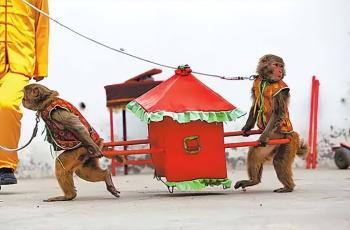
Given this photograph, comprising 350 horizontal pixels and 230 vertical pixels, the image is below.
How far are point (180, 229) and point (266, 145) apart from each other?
5.46 ft

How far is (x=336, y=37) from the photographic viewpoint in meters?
7.45

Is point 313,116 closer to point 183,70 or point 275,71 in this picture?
point 275,71

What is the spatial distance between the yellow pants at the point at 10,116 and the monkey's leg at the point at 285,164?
1.62 meters

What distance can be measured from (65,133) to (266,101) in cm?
117

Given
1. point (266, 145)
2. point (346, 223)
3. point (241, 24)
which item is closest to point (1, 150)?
point (266, 145)

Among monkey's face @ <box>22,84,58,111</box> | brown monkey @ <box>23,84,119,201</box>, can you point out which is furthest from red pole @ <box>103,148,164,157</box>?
monkey's face @ <box>22,84,58,111</box>

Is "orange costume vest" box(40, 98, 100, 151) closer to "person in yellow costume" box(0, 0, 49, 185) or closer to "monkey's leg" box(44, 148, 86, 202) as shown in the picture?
"monkey's leg" box(44, 148, 86, 202)

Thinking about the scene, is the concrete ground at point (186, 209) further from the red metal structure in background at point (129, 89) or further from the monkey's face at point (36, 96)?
the red metal structure in background at point (129, 89)

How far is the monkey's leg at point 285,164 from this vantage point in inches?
184

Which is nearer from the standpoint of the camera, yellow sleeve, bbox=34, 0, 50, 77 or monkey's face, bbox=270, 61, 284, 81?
monkey's face, bbox=270, 61, 284, 81

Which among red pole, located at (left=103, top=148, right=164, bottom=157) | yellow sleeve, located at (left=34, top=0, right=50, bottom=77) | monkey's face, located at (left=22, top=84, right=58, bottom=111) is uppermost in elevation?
yellow sleeve, located at (left=34, top=0, right=50, bottom=77)

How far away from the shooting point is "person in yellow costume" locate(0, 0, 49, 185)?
5043mm

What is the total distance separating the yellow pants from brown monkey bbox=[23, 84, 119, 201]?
0.67m

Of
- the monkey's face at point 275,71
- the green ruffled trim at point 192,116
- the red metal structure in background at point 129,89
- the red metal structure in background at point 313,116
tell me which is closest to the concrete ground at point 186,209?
the green ruffled trim at point 192,116
